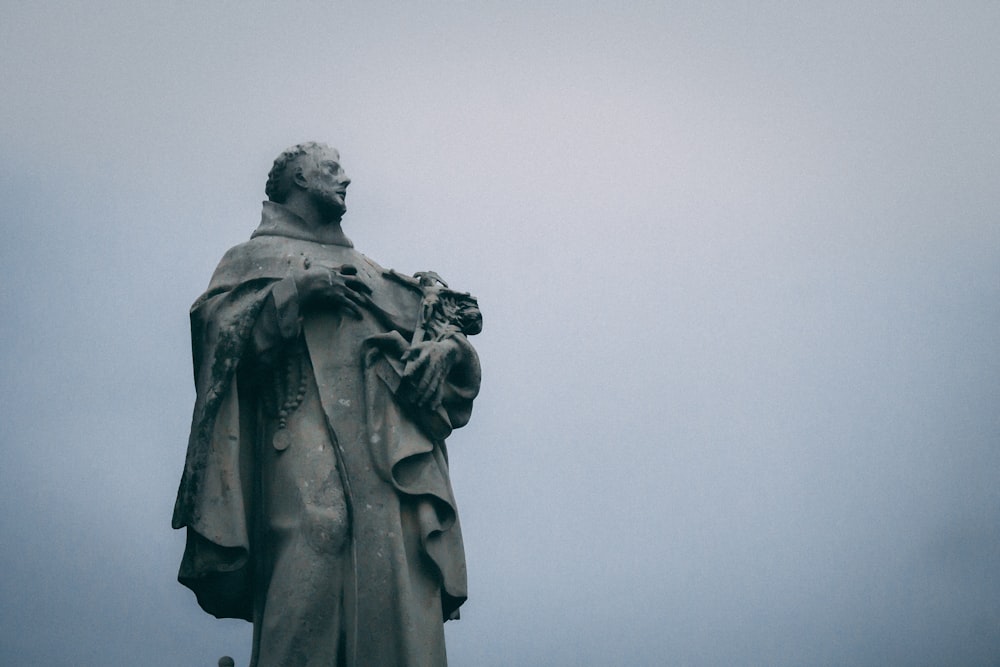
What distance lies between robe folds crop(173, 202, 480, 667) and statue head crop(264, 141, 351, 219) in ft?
1.09

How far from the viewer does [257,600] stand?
9562mm

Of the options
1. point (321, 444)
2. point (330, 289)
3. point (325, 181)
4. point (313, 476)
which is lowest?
point (313, 476)

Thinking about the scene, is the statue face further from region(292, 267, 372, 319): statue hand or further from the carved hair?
region(292, 267, 372, 319): statue hand

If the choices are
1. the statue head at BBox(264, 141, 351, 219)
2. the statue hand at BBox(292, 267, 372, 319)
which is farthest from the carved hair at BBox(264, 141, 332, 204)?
the statue hand at BBox(292, 267, 372, 319)

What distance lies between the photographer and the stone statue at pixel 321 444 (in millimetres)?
9305

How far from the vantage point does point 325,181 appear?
34.5 ft

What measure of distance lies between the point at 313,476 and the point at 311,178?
2.41 m

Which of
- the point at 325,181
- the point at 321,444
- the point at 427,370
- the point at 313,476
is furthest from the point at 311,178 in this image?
the point at 313,476

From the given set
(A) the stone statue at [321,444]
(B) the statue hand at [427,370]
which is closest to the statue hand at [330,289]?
(A) the stone statue at [321,444]

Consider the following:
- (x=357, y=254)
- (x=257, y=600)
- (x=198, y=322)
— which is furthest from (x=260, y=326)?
(x=257, y=600)

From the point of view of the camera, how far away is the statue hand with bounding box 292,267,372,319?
993cm

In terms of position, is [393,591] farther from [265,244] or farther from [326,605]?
[265,244]

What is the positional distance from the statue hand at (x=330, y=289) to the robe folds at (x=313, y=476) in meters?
0.08

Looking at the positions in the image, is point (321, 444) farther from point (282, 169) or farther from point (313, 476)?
point (282, 169)
